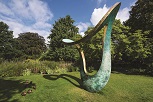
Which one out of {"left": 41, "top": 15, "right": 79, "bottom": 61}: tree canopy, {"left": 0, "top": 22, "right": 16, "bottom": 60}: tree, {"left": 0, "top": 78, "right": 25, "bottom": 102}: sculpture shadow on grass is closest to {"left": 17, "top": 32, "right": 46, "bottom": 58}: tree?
{"left": 0, "top": 22, "right": 16, "bottom": 60}: tree

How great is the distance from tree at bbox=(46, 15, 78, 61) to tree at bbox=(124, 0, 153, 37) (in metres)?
10.5

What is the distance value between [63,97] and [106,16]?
418 cm

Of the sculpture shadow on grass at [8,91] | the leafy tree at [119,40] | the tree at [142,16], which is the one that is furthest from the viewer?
the tree at [142,16]

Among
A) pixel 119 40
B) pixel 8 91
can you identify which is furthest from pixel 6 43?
pixel 8 91

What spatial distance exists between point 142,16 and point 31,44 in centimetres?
3268

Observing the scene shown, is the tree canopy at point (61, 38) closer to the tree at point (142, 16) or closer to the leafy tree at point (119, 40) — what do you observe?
the leafy tree at point (119, 40)

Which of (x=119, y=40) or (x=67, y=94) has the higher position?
(x=119, y=40)

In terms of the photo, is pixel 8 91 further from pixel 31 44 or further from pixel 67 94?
pixel 31 44

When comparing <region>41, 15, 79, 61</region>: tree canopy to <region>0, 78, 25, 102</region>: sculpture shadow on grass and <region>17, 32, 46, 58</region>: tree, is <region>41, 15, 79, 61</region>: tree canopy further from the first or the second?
<region>0, 78, 25, 102</region>: sculpture shadow on grass

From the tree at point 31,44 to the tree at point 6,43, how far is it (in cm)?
244

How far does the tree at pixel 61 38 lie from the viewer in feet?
84.6

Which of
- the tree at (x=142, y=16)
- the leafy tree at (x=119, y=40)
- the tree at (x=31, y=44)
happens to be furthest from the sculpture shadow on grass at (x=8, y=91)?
the tree at (x=31, y=44)

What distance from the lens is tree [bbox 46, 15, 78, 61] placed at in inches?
1015

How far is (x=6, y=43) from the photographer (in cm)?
4025
